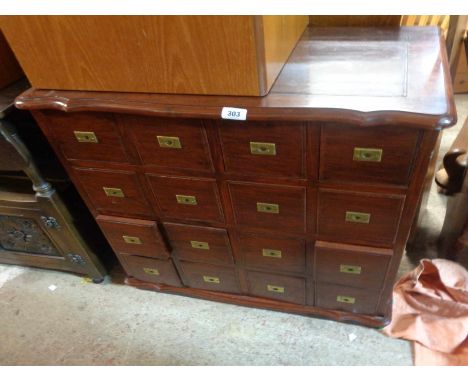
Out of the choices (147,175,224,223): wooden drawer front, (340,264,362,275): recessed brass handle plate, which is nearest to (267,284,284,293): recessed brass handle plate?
(340,264,362,275): recessed brass handle plate

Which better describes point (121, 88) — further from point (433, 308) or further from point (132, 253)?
point (433, 308)

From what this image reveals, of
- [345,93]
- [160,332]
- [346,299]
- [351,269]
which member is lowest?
[160,332]

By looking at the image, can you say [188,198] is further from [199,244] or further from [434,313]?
[434,313]

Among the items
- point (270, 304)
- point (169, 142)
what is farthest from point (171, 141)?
point (270, 304)

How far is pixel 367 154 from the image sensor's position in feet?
2.52

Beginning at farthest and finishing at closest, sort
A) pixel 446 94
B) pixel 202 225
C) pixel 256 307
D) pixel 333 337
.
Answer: pixel 256 307
pixel 333 337
pixel 202 225
pixel 446 94

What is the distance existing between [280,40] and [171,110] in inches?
12.5

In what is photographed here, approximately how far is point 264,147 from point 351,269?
0.50 m

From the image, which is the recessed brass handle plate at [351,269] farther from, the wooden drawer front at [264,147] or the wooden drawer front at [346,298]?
the wooden drawer front at [264,147]

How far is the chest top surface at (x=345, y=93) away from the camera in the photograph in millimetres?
698

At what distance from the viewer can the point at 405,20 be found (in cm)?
114

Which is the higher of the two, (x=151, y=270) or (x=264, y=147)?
(x=264, y=147)
